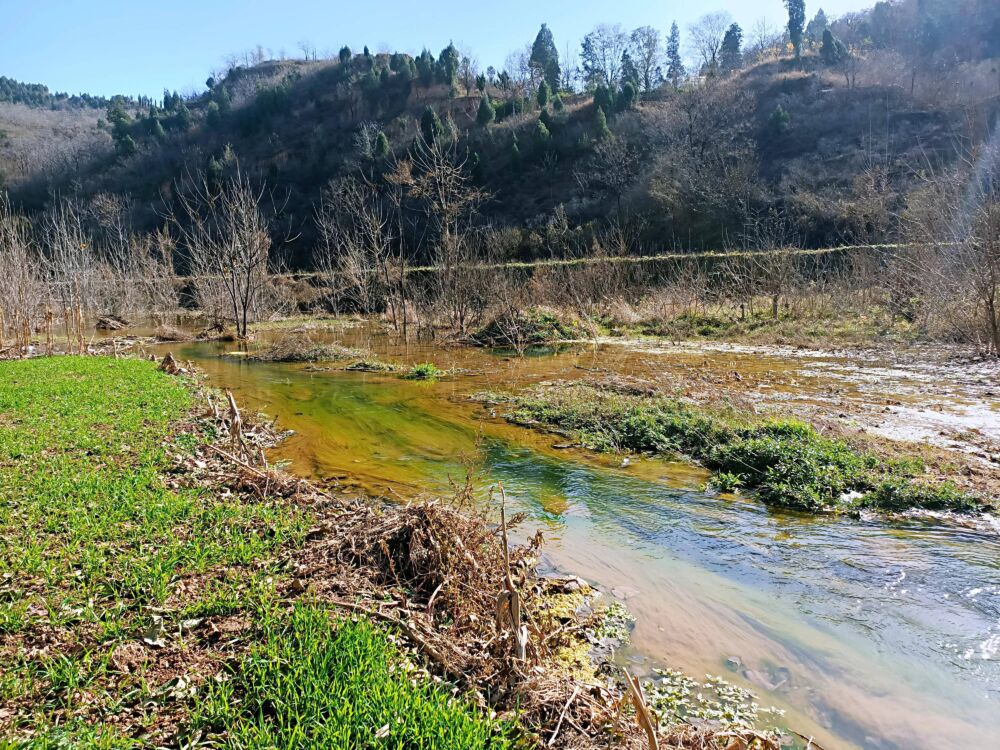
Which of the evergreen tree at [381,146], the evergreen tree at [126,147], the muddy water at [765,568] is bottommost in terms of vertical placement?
the muddy water at [765,568]

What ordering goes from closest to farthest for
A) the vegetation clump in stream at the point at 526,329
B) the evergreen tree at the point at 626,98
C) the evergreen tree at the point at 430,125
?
the vegetation clump in stream at the point at 526,329, the evergreen tree at the point at 430,125, the evergreen tree at the point at 626,98

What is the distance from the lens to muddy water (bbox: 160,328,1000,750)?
3.74 m

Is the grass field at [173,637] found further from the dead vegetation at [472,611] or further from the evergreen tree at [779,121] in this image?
the evergreen tree at [779,121]

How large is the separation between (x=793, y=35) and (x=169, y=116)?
88.0 metres

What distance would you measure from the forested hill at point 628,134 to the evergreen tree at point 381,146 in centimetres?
31

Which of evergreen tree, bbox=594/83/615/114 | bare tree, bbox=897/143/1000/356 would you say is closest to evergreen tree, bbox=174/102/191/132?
evergreen tree, bbox=594/83/615/114

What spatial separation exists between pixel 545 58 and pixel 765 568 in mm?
96516

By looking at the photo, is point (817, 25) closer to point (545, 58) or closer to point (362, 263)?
point (545, 58)

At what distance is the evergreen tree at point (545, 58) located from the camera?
85.9 m

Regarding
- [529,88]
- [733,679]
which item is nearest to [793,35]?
[529,88]

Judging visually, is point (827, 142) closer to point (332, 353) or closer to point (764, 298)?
point (764, 298)

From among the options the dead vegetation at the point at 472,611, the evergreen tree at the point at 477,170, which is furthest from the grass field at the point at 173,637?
the evergreen tree at the point at 477,170

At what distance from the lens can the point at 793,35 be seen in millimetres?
79312

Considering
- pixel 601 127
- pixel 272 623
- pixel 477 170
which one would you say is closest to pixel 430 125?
pixel 477 170
